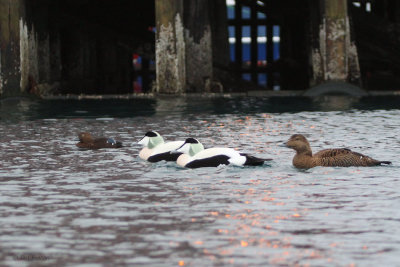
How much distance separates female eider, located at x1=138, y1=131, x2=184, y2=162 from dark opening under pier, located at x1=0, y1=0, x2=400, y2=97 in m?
14.2

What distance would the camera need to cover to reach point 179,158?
13203 millimetres

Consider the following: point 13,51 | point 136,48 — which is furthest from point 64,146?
point 136,48

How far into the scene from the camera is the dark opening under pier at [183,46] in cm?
2841

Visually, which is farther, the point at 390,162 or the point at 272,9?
the point at 272,9

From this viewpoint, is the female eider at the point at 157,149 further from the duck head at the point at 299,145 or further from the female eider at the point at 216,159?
the duck head at the point at 299,145

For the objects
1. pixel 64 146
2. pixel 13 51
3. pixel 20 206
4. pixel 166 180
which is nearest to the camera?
pixel 20 206

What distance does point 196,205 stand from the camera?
1027cm

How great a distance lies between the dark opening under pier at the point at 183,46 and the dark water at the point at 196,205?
985cm

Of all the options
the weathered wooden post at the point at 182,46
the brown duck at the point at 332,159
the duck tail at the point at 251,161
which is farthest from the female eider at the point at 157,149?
the weathered wooden post at the point at 182,46

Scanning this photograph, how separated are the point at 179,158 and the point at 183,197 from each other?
2458 mm

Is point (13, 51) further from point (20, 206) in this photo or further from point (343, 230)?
point (343, 230)

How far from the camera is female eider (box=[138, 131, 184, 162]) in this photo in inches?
533

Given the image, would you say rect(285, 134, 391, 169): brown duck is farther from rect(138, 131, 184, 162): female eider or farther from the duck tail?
rect(138, 131, 184, 162): female eider

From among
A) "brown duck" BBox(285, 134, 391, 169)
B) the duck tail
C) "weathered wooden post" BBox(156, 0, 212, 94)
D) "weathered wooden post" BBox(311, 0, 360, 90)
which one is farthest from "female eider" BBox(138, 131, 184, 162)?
"weathered wooden post" BBox(311, 0, 360, 90)
